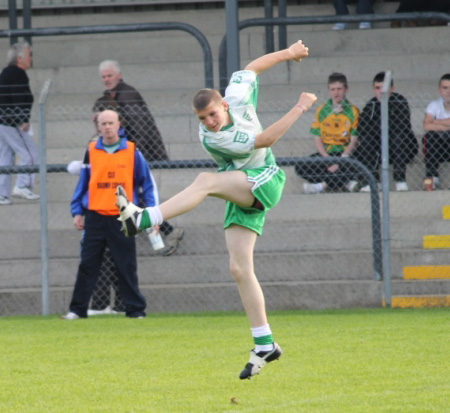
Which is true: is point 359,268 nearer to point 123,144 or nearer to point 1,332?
point 123,144

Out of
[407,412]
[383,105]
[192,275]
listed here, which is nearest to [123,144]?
[192,275]

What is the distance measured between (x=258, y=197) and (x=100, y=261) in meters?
4.22

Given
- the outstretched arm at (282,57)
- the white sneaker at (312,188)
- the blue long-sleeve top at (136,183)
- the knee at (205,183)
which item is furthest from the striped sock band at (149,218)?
the white sneaker at (312,188)

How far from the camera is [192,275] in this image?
1147 centimetres

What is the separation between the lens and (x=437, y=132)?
37.9 ft

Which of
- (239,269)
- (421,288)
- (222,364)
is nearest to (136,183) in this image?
(421,288)

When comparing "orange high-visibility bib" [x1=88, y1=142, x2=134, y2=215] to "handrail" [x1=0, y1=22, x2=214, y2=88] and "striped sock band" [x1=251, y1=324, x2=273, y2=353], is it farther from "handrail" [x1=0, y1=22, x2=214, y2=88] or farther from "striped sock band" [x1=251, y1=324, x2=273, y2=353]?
"striped sock band" [x1=251, y1=324, x2=273, y2=353]

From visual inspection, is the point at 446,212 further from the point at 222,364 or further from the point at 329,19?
the point at 222,364

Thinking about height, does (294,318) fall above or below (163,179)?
below

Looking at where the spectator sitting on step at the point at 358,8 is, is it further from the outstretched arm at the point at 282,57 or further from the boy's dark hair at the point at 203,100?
the boy's dark hair at the point at 203,100

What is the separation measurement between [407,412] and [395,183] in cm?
653

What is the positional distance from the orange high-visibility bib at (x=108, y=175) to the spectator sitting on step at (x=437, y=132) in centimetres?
→ 331

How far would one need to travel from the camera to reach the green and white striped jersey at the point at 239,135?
6.44 m

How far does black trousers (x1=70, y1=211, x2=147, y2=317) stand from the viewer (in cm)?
1022
